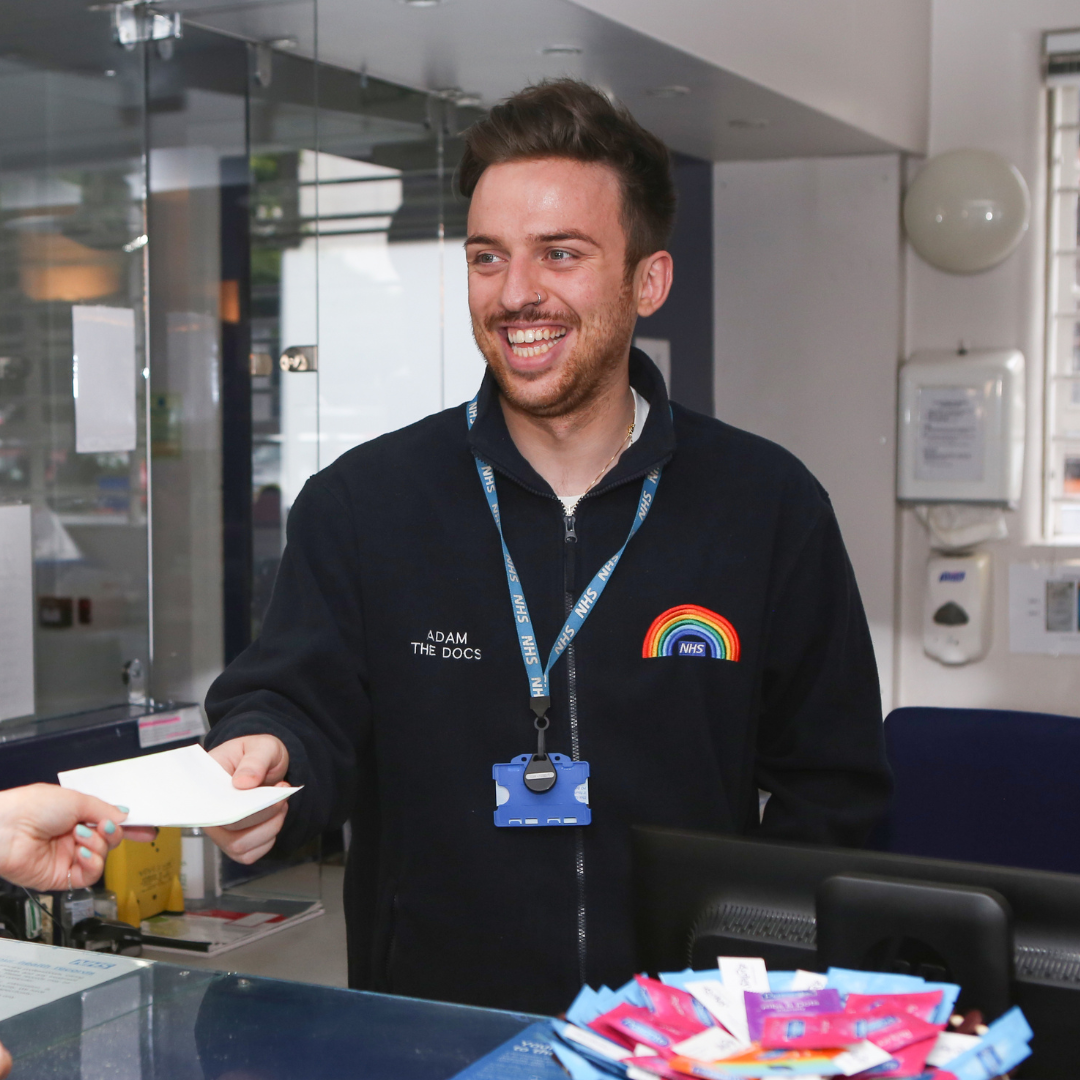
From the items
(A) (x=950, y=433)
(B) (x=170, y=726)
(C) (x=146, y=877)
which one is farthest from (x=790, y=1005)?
(A) (x=950, y=433)

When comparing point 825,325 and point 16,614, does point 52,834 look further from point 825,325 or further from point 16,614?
point 825,325

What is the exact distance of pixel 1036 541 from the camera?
4.20 m

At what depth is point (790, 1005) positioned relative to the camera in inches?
40.3

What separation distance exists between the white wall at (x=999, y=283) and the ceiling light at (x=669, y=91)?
1.28 m

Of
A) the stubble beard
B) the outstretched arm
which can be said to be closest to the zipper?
the stubble beard

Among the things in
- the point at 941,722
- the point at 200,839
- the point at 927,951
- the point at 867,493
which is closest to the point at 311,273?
the point at 200,839

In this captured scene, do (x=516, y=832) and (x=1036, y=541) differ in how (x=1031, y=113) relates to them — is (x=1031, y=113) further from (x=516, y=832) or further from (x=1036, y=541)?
(x=516, y=832)

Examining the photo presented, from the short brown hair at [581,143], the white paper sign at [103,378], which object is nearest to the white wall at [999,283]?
the white paper sign at [103,378]

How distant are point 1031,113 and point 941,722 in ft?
8.67

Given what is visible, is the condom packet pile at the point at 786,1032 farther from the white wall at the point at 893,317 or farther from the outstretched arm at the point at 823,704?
the white wall at the point at 893,317

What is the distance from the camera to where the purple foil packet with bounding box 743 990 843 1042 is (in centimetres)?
101

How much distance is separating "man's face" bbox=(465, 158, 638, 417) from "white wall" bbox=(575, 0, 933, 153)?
3.07 ft

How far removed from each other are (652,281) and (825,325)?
8.25 feet

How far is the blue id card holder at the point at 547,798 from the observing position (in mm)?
1619
